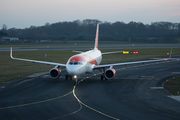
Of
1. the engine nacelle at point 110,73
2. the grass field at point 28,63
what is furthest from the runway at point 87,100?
the grass field at point 28,63

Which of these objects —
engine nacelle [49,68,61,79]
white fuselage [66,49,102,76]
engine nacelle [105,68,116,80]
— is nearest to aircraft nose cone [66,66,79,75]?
white fuselage [66,49,102,76]

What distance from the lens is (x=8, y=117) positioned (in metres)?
18.1

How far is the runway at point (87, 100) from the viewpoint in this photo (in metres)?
18.6

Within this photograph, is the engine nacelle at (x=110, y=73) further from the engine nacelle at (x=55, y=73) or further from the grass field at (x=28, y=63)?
the grass field at (x=28, y=63)

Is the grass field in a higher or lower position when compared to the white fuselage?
lower

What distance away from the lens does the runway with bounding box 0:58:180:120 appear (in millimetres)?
18641

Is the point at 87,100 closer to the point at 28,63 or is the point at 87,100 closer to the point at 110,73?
the point at 110,73

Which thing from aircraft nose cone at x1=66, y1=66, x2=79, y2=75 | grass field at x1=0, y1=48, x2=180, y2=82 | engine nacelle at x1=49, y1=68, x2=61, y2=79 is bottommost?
grass field at x1=0, y1=48, x2=180, y2=82

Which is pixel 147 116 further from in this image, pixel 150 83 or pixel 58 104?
pixel 150 83

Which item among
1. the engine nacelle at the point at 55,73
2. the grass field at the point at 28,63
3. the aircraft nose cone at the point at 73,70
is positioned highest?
the aircraft nose cone at the point at 73,70

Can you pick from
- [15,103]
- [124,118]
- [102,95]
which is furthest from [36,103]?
[124,118]

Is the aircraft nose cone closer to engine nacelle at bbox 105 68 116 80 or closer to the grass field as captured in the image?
engine nacelle at bbox 105 68 116 80

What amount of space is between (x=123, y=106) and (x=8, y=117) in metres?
10.0

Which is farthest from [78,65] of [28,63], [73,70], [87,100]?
[28,63]
